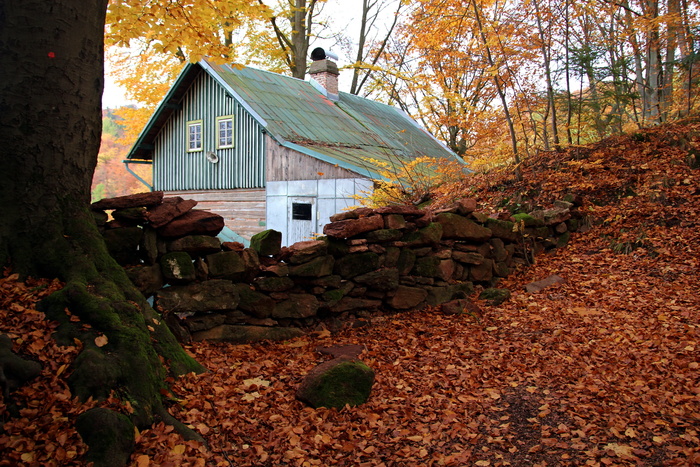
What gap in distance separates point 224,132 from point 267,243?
1039 cm

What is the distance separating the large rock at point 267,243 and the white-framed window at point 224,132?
9875 mm

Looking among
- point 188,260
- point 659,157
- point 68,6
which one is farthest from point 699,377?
point 659,157

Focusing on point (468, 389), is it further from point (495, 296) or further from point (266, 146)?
point (266, 146)

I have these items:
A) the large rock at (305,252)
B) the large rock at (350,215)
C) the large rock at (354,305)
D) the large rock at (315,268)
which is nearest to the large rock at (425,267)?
the large rock at (354,305)

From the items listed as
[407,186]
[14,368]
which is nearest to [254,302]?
[14,368]

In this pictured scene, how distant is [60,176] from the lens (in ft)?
12.6

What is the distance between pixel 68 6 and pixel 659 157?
10.1m

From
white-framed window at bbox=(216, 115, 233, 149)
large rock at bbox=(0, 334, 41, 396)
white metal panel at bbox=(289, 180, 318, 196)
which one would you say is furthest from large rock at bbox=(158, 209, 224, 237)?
white-framed window at bbox=(216, 115, 233, 149)

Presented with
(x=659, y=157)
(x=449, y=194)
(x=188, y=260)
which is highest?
(x=659, y=157)

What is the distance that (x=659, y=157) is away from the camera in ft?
32.0

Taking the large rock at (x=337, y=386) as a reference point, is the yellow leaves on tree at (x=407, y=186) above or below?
above

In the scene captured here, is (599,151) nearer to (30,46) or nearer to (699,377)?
(699,377)

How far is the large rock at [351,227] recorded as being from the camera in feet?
19.5

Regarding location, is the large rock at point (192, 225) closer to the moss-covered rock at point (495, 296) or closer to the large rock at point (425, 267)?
the large rock at point (425, 267)
